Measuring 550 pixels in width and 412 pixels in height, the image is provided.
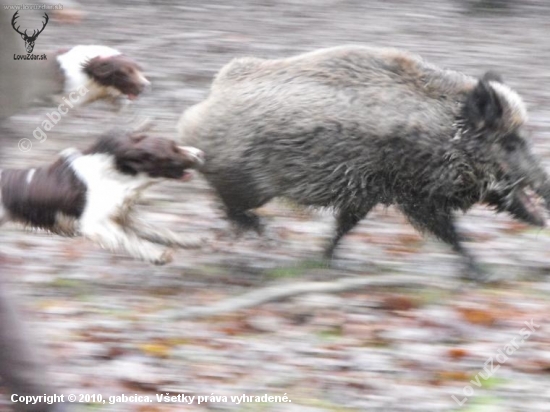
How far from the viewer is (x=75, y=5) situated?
1296 cm

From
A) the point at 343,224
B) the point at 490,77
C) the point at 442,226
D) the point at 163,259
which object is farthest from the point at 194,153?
the point at 490,77

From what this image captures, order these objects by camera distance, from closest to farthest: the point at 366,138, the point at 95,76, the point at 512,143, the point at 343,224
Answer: the point at 366,138, the point at 512,143, the point at 343,224, the point at 95,76

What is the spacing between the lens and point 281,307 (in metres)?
6.09

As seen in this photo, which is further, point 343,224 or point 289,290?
point 343,224

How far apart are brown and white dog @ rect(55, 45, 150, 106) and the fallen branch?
3894mm

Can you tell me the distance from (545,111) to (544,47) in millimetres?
2146

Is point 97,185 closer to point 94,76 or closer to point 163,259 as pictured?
point 163,259

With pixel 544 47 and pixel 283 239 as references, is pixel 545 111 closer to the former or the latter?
pixel 544 47

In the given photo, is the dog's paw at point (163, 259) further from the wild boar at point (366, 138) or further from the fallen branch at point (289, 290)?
the fallen branch at point (289, 290)

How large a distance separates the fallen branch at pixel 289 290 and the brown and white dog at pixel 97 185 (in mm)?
834

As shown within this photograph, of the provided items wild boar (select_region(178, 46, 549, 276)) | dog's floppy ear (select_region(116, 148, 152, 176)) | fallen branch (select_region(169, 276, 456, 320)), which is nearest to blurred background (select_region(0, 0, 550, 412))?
fallen branch (select_region(169, 276, 456, 320))

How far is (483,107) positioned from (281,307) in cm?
199

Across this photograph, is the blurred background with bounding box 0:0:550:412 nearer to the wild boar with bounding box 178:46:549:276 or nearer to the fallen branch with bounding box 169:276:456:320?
the fallen branch with bounding box 169:276:456:320

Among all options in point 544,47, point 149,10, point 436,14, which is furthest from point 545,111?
point 149,10
